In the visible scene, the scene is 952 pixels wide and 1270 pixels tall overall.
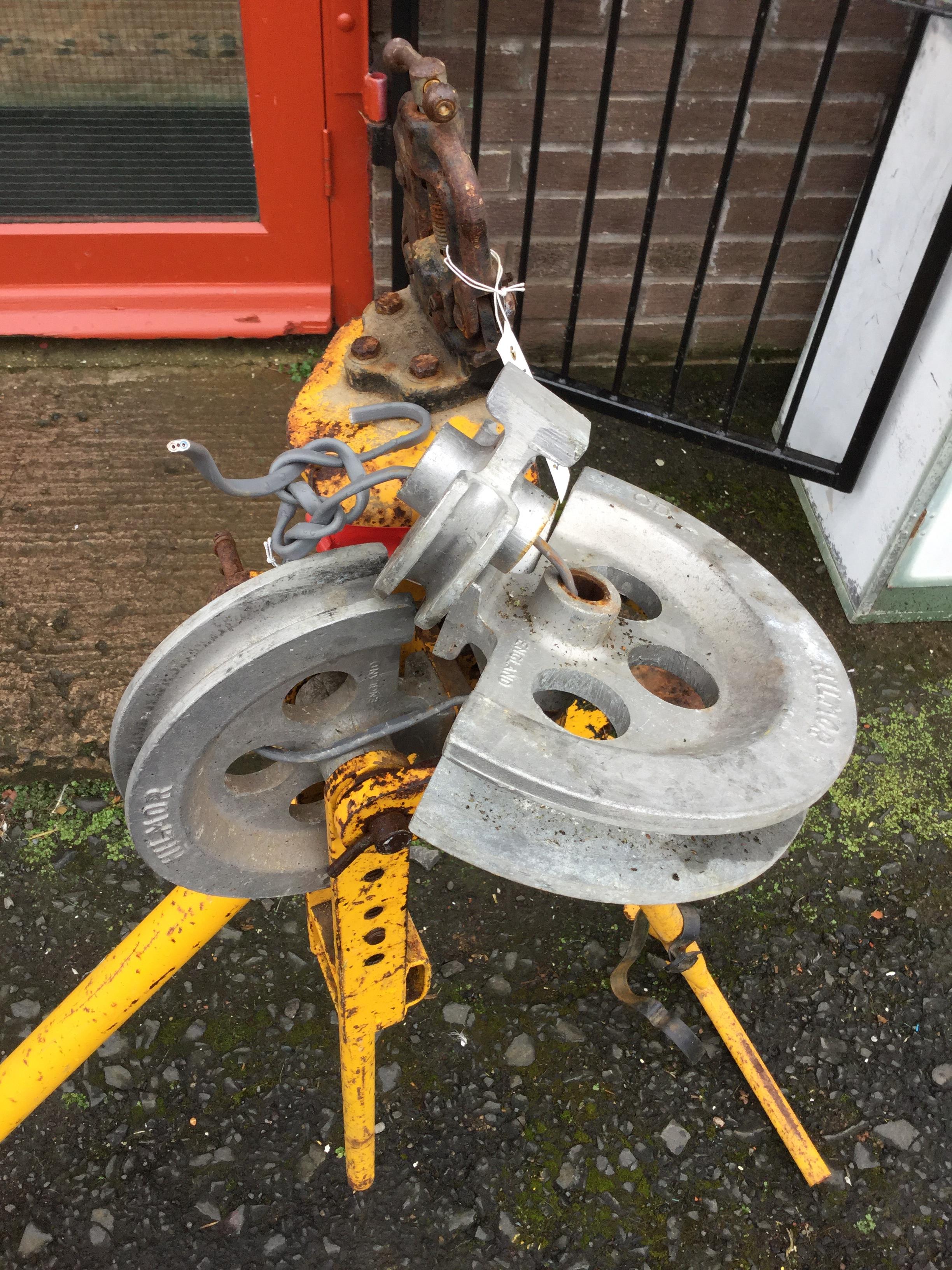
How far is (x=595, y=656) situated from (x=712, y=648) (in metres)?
0.18

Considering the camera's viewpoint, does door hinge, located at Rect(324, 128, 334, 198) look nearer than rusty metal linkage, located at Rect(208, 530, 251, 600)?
No

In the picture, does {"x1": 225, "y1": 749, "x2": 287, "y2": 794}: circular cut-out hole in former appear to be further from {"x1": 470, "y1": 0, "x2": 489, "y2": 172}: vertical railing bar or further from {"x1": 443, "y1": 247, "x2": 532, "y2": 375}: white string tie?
{"x1": 470, "y1": 0, "x2": 489, "y2": 172}: vertical railing bar

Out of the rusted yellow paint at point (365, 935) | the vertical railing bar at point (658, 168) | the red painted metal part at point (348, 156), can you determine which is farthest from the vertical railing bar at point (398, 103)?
the rusted yellow paint at point (365, 935)

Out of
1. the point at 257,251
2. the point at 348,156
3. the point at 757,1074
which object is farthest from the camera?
the point at 257,251

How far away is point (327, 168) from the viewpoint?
329cm

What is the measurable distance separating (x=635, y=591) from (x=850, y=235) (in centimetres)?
216

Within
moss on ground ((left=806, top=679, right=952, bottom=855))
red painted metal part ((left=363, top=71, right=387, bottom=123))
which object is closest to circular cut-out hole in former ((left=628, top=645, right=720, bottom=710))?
moss on ground ((left=806, top=679, right=952, bottom=855))

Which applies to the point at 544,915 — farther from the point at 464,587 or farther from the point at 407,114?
the point at 407,114

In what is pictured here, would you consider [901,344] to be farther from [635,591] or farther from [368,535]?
[368,535]

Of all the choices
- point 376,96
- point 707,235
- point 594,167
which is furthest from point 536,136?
point 707,235

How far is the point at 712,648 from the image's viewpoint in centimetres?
134

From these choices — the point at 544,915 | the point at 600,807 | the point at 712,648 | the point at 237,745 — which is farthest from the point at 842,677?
the point at 544,915

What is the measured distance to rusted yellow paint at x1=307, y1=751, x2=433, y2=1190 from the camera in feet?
4.28

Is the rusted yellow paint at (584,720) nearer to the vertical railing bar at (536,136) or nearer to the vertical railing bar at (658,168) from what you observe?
the vertical railing bar at (536,136)
